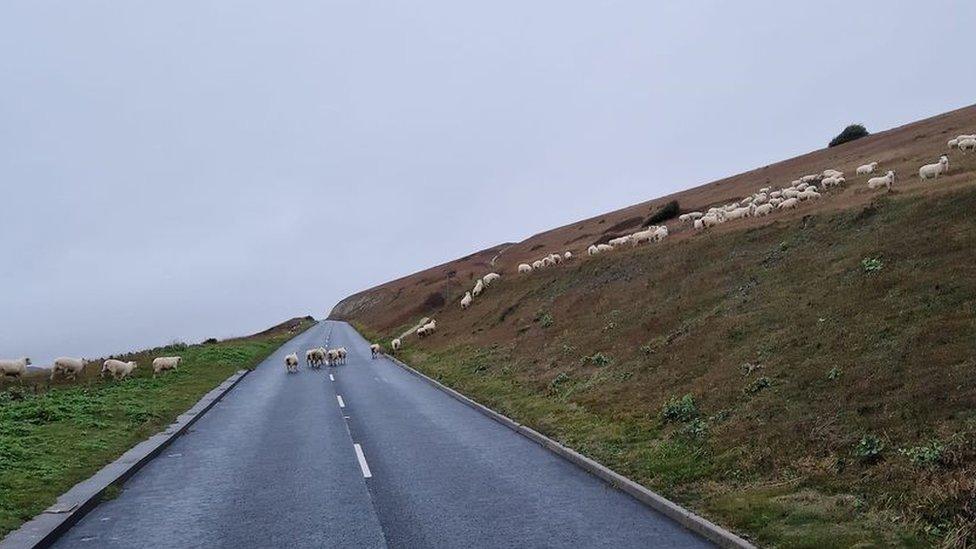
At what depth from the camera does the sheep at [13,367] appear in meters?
30.0

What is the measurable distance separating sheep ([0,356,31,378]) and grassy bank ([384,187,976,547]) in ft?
59.8

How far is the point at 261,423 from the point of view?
64.7 ft

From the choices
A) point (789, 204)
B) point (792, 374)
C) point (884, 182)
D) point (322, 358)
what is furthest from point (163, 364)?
point (884, 182)

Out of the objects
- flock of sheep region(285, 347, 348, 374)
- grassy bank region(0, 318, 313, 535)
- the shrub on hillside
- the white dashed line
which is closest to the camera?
grassy bank region(0, 318, 313, 535)

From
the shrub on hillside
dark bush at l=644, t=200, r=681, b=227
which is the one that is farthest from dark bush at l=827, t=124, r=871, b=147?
the shrub on hillside

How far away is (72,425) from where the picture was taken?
58.6 feet

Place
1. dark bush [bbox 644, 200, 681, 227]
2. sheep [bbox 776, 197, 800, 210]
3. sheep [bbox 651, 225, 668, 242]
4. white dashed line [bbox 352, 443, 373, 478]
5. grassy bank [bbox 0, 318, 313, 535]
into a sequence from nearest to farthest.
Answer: grassy bank [bbox 0, 318, 313, 535], white dashed line [bbox 352, 443, 373, 478], sheep [bbox 776, 197, 800, 210], sheep [bbox 651, 225, 668, 242], dark bush [bbox 644, 200, 681, 227]

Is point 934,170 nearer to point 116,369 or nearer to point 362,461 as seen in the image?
point 362,461

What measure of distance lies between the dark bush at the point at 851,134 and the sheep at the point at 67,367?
8332 centimetres

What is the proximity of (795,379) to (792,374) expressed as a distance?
14.4 inches

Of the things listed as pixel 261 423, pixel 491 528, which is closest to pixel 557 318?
pixel 261 423

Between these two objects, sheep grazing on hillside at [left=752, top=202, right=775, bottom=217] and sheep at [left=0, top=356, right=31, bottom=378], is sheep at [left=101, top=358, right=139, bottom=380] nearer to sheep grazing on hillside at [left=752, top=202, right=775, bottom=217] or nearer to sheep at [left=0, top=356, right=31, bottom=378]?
sheep at [left=0, top=356, right=31, bottom=378]

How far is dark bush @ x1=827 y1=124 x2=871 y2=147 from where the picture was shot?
86.3 m

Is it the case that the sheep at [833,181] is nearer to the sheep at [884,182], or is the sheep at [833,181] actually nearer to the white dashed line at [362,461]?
the sheep at [884,182]
